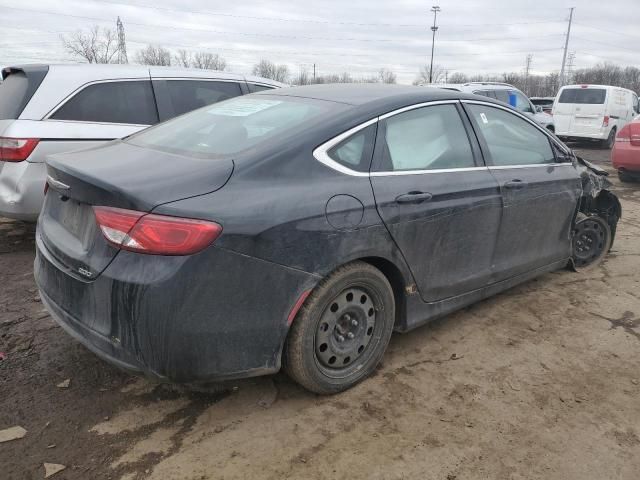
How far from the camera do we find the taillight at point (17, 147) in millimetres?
4281

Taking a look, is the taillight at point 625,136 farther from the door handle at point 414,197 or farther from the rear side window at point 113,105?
the rear side window at point 113,105

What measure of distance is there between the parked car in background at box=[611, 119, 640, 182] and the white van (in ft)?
23.7

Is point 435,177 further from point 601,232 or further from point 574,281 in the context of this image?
point 601,232

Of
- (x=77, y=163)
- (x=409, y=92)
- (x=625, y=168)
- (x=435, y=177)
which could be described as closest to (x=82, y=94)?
(x=77, y=163)

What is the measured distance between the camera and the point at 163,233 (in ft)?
6.80

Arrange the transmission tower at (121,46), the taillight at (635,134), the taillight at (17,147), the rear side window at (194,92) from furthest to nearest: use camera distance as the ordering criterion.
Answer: the transmission tower at (121,46), the taillight at (635,134), the rear side window at (194,92), the taillight at (17,147)

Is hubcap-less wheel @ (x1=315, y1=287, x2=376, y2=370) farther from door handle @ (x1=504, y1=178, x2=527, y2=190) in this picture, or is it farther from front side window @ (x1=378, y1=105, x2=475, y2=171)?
door handle @ (x1=504, y1=178, x2=527, y2=190)

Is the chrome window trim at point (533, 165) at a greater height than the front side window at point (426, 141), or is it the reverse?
the front side window at point (426, 141)

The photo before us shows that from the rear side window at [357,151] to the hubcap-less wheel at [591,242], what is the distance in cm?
285

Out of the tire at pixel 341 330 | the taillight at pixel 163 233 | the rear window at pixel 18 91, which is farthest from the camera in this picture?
the rear window at pixel 18 91

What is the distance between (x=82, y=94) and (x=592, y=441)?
184 inches

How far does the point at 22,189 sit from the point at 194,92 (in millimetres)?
1967

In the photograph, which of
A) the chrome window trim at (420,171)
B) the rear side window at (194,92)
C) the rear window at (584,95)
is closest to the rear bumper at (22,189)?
the rear side window at (194,92)

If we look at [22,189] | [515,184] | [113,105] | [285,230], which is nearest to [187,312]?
[285,230]
